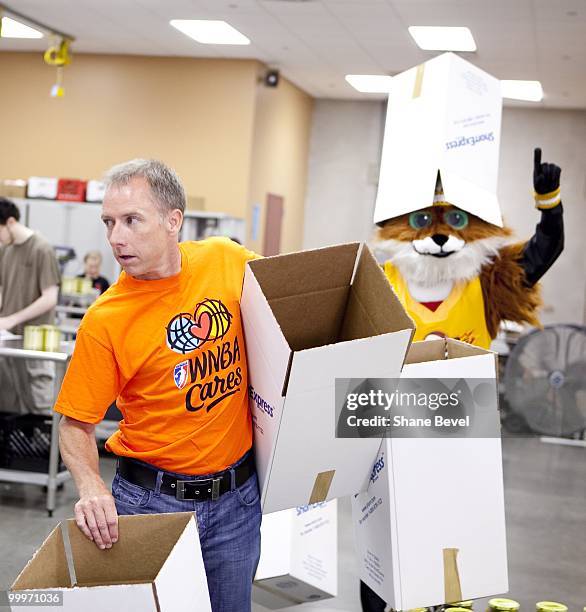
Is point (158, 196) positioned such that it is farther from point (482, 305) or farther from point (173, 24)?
point (173, 24)

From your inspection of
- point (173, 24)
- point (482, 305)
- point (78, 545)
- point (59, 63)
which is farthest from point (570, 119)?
point (78, 545)

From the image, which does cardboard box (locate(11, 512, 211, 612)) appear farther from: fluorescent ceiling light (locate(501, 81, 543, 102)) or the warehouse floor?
fluorescent ceiling light (locate(501, 81, 543, 102))

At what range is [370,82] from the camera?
420 inches

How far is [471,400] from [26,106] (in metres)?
9.04

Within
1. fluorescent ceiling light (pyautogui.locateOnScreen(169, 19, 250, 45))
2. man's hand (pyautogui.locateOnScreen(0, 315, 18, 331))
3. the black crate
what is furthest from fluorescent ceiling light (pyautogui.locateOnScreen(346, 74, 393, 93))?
the black crate

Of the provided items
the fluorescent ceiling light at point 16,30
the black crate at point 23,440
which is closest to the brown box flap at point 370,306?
the black crate at point 23,440

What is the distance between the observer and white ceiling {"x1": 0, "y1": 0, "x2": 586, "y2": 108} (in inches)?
286

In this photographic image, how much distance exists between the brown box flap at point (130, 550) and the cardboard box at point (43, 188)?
720 centimetres

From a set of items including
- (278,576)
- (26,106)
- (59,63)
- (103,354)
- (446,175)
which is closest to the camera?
(103,354)

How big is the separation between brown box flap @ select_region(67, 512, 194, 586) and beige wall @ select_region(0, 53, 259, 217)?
8.22m

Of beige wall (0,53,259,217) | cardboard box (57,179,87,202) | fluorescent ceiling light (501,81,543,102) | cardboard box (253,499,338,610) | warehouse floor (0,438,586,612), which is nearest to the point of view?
cardboard box (253,499,338,610)

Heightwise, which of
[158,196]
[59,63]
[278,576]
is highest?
[59,63]

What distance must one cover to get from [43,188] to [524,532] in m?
5.49

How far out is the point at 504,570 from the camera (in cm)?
228
